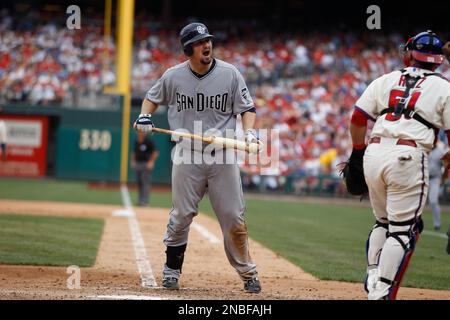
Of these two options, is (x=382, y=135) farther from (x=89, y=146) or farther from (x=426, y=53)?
(x=89, y=146)

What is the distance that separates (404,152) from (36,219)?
9.66 meters

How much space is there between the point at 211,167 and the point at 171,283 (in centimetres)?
108

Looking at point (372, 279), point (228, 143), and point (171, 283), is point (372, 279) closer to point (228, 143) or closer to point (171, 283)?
point (228, 143)

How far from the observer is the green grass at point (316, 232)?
945 cm

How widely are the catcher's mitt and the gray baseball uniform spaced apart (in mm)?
969

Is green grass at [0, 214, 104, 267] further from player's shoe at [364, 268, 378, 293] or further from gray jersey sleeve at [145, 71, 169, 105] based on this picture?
player's shoe at [364, 268, 378, 293]

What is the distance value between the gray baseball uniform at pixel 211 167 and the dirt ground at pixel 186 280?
46cm

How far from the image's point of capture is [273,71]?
30109 mm

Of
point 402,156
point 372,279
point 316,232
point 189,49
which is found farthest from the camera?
point 316,232

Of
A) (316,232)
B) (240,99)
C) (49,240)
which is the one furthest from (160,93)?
(316,232)

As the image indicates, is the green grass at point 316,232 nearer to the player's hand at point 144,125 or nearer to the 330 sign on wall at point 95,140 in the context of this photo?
the 330 sign on wall at point 95,140

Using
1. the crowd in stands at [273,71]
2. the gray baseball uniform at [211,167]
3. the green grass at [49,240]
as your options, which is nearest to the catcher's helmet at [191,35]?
the gray baseball uniform at [211,167]

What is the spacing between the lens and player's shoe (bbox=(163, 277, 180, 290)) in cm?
695
